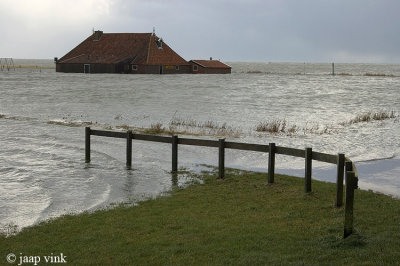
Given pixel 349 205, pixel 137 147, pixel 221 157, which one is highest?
pixel 349 205

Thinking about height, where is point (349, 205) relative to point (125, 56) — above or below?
below

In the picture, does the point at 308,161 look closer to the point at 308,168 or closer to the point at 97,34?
the point at 308,168

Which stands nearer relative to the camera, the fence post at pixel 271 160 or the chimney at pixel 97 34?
the fence post at pixel 271 160

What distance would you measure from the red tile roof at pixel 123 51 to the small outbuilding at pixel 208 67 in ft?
14.2

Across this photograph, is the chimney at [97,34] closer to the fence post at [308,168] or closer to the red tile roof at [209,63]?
the red tile roof at [209,63]

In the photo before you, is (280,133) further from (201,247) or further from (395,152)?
(201,247)

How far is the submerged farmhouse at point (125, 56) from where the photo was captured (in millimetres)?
107188

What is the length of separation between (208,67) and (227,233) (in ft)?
368

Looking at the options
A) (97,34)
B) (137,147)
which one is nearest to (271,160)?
(137,147)

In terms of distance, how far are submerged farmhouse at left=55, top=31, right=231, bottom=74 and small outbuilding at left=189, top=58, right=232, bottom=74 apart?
303mm

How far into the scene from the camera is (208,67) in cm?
12012

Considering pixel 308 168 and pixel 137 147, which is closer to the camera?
pixel 308 168

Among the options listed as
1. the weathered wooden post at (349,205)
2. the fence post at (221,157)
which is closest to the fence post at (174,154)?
the fence post at (221,157)

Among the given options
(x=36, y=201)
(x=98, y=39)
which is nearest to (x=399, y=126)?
(x=36, y=201)
